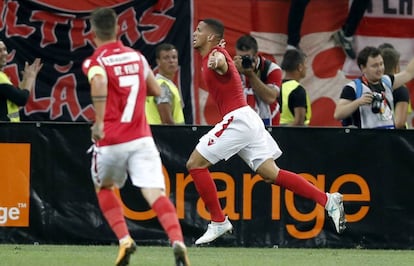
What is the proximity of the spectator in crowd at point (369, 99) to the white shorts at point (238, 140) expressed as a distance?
1608 mm

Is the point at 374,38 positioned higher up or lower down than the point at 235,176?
higher up

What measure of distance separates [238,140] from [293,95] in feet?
7.79

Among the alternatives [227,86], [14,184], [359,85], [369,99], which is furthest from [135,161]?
[359,85]

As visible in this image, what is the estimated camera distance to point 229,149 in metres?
11.2

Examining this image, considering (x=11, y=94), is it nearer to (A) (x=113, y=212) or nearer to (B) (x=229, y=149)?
(B) (x=229, y=149)

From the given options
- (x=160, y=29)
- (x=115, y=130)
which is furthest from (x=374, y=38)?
(x=115, y=130)

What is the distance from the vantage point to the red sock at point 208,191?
1126cm

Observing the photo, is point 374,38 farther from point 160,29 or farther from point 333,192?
point 333,192

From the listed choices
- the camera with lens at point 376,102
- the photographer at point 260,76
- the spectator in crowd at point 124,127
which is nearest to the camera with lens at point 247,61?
the photographer at point 260,76

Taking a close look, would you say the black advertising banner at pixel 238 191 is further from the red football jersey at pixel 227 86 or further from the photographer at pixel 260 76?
the red football jersey at pixel 227 86

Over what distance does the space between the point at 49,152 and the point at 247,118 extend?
2160 mm

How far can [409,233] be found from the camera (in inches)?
482

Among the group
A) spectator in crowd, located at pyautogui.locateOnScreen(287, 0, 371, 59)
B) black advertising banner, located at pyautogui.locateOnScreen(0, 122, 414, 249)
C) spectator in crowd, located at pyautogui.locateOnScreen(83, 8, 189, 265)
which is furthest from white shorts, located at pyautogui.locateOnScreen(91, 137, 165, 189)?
spectator in crowd, located at pyautogui.locateOnScreen(287, 0, 371, 59)

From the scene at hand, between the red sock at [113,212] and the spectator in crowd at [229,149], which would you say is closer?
the red sock at [113,212]
